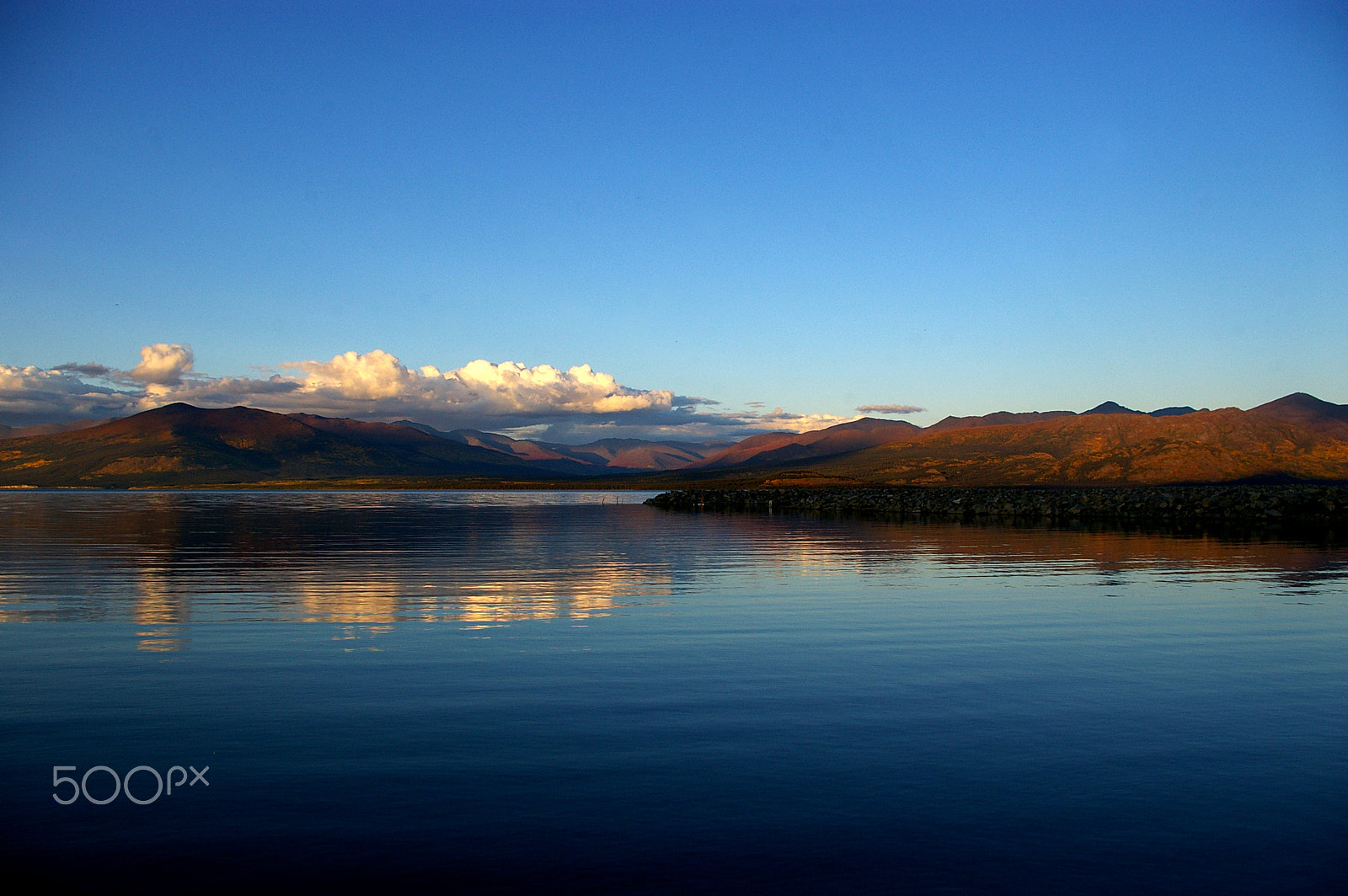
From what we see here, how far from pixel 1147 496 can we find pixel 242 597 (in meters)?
67.3

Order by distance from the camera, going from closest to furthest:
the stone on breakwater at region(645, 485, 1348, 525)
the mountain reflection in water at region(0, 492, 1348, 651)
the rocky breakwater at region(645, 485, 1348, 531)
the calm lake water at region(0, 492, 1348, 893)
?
the calm lake water at region(0, 492, 1348, 893)
the mountain reflection in water at region(0, 492, 1348, 651)
the rocky breakwater at region(645, 485, 1348, 531)
the stone on breakwater at region(645, 485, 1348, 525)

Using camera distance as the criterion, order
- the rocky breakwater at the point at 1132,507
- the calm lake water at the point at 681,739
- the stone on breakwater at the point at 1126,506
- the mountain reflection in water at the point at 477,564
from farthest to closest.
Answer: the stone on breakwater at the point at 1126,506
the rocky breakwater at the point at 1132,507
the mountain reflection in water at the point at 477,564
the calm lake water at the point at 681,739

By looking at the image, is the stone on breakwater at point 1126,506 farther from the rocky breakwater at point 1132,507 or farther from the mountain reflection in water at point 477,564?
the mountain reflection in water at point 477,564

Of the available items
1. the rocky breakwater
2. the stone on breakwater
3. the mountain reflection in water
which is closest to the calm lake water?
the mountain reflection in water

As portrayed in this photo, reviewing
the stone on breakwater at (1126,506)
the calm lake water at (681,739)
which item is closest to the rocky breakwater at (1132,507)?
the stone on breakwater at (1126,506)

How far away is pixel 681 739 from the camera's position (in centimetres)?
977

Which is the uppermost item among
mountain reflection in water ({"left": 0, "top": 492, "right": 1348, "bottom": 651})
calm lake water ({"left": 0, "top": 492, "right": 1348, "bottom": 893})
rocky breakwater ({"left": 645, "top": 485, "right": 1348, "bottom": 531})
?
rocky breakwater ({"left": 645, "top": 485, "right": 1348, "bottom": 531})

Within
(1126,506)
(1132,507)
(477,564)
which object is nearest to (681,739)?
(477,564)

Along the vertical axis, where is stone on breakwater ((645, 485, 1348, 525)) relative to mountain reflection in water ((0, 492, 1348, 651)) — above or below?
above

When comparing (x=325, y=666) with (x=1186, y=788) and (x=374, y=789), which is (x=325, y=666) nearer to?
(x=374, y=789)

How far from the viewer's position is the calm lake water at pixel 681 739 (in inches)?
267

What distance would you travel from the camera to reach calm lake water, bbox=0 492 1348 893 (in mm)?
6785

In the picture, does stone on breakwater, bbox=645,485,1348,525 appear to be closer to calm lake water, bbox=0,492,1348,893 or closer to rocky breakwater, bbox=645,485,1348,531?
rocky breakwater, bbox=645,485,1348,531

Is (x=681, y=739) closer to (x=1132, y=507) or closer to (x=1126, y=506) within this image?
(x=1132, y=507)
